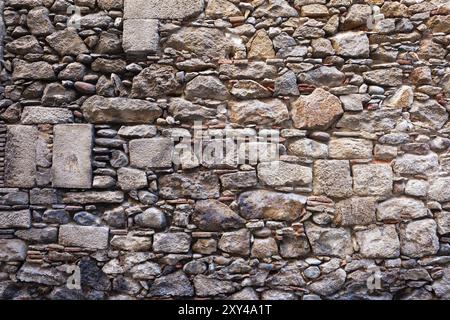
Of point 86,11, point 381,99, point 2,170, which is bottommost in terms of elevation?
point 2,170

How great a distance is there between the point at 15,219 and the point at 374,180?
265 centimetres

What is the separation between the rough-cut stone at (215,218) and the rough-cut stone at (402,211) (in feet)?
3.37

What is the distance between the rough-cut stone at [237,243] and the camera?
7.81ft

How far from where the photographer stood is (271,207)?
2395 millimetres

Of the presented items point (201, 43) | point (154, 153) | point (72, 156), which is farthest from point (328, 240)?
point (72, 156)

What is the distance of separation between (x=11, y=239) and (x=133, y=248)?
0.92m

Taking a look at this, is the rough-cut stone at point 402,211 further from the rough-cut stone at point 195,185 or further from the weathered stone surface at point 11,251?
the weathered stone surface at point 11,251

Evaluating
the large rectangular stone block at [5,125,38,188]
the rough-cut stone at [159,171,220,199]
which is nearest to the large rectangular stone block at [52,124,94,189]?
the large rectangular stone block at [5,125,38,188]

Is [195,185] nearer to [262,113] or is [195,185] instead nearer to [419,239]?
[262,113]

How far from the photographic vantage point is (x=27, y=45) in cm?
248

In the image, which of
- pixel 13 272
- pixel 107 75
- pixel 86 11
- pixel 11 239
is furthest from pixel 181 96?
pixel 13 272

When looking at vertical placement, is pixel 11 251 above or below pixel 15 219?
below

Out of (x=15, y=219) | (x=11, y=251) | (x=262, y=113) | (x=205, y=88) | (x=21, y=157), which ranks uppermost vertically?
(x=205, y=88)

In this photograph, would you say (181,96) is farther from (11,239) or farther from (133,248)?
(11,239)
